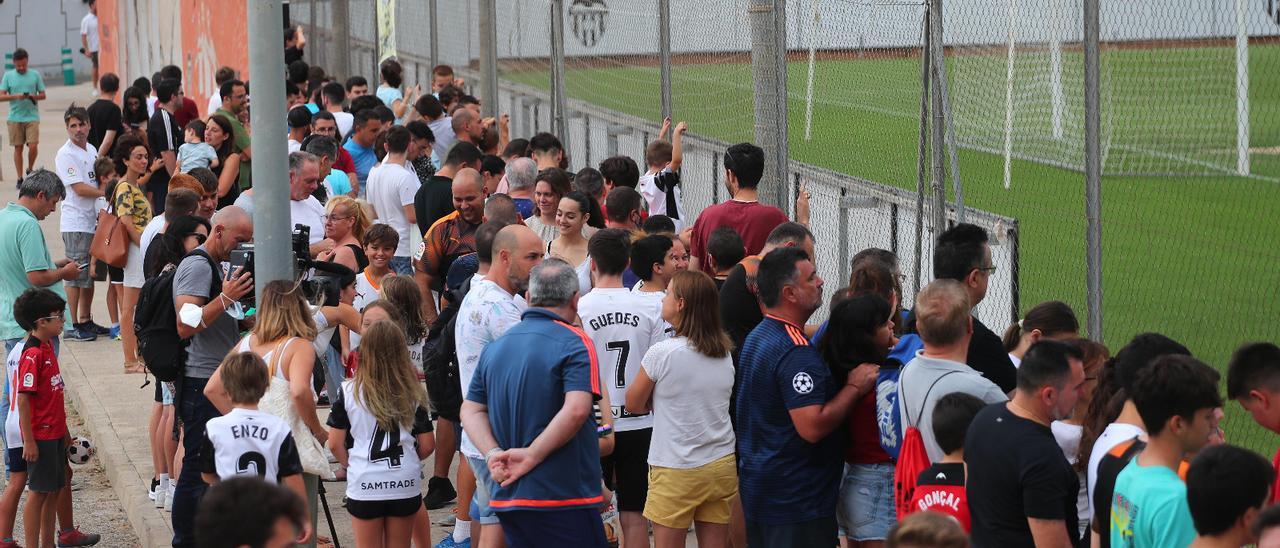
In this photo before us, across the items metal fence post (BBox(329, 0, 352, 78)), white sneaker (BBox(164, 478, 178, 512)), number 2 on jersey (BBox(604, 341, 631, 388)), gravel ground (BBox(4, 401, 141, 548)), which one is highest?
metal fence post (BBox(329, 0, 352, 78))

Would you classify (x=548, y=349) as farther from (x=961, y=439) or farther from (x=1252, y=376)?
(x=1252, y=376)

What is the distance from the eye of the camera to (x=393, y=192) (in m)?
10.9

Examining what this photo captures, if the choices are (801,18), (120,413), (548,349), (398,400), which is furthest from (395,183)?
(548,349)

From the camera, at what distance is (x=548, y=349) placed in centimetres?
523

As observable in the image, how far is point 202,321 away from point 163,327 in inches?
12.5

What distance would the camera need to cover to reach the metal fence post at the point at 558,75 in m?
12.7

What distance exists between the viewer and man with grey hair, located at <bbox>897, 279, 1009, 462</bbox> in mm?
4875

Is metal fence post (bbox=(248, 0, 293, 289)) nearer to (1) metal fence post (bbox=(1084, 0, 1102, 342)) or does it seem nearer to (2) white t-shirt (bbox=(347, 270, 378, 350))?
(2) white t-shirt (bbox=(347, 270, 378, 350))

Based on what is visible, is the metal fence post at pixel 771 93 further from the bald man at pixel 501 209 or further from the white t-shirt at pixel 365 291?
the white t-shirt at pixel 365 291

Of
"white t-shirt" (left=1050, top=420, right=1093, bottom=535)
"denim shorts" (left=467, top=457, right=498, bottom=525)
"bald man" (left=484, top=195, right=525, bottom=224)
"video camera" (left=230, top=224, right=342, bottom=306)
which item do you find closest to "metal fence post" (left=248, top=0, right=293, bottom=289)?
"video camera" (left=230, top=224, right=342, bottom=306)

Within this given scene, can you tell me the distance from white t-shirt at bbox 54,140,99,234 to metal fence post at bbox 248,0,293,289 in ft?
23.4

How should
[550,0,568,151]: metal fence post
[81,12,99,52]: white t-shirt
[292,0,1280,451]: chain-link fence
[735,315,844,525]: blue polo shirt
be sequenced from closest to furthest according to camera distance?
[735,315,844,525]: blue polo shirt < [292,0,1280,451]: chain-link fence < [550,0,568,151]: metal fence post < [81,12,99,52]: white t-shirt

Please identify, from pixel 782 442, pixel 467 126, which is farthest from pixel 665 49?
pixel 782 442

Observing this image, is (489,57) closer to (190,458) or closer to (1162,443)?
(190,458)
